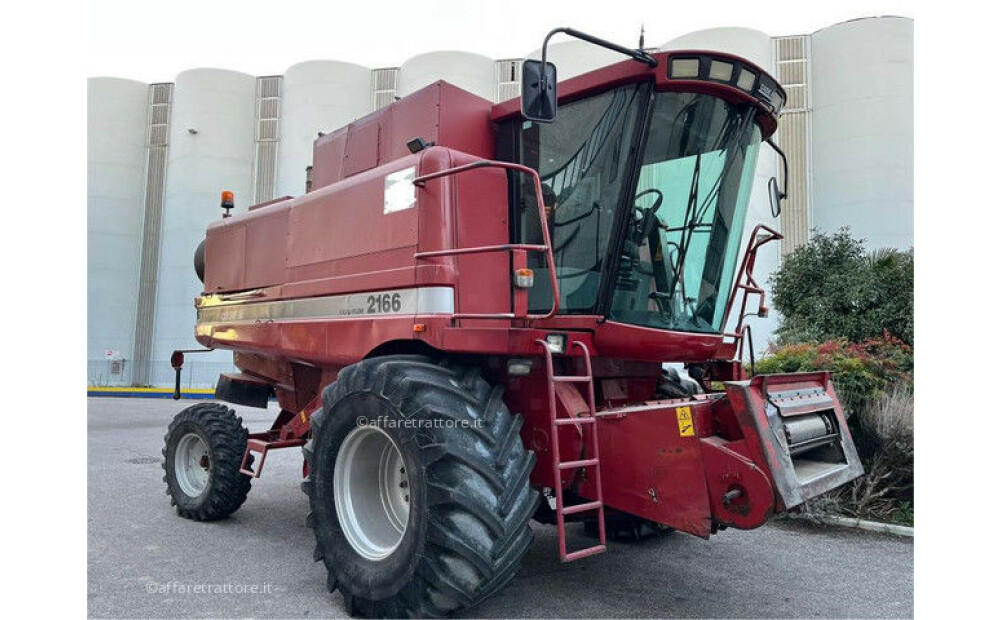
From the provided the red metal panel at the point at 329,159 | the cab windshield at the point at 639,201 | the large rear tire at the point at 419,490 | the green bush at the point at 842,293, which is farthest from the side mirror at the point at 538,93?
the green bush at the point at 842,293

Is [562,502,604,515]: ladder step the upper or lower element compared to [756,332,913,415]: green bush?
lower

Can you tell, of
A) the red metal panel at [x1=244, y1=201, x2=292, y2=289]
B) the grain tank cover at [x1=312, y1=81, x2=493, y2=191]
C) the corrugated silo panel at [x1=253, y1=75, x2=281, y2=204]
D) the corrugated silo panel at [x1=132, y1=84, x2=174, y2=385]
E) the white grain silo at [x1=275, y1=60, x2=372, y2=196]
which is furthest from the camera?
the corrugated silo panel at [x1=132, y1=84, x2=174, y2=385]

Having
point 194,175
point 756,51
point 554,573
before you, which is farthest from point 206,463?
point 194,175

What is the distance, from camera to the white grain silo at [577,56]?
1916 centimetres

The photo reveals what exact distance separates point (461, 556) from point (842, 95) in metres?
22.3

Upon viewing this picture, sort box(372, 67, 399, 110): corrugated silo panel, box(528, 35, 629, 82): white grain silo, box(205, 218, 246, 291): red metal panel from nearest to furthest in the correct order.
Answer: box(205, 218, 246, 291): red metal panel < box(528, 35, 629, 82): white grain silo < box(372, 67, 399, 110): corrugated silo panel

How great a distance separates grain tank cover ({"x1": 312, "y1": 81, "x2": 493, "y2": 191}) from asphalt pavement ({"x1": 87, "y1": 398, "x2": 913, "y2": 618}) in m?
2.95

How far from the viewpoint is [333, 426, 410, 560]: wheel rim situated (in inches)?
156

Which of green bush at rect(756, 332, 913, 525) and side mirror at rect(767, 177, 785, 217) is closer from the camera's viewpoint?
side mirror at rect(767, 177, 785, 217)

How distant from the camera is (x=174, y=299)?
86.4ft

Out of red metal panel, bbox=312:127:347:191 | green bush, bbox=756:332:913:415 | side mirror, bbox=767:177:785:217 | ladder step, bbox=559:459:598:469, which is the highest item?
red metal panel, bbox=312:127:347:191

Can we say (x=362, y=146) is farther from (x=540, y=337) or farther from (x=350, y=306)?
(x=540, y=337)
